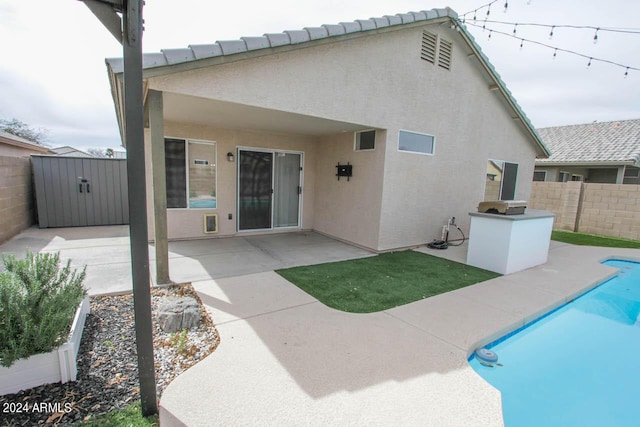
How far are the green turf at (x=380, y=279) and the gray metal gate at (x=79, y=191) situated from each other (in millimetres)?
6306

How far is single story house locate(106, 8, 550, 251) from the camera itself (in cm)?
453

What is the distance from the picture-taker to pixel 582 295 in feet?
17.3

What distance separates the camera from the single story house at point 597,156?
41.1 ft

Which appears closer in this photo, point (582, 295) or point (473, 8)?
point (582, 295)

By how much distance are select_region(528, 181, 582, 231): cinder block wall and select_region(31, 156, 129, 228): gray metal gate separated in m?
14.6

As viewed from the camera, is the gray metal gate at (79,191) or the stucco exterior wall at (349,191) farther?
the gray metal gate at (79,191)

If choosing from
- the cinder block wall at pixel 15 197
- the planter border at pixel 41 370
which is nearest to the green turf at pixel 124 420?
the planter border at pixel 41 370

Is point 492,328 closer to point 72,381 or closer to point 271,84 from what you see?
point 72,381

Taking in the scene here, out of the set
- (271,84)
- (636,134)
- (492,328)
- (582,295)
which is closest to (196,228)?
(271,84)

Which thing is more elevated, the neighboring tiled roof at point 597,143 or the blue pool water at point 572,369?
the neighboring tiled roof at point 597,143

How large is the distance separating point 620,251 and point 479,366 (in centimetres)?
823

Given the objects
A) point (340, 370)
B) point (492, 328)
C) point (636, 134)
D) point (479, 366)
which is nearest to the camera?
point (340, 370)

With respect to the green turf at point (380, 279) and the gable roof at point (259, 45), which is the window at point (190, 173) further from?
the green turf at point (380, 279)

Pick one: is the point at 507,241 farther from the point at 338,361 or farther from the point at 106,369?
the point at 106,369
